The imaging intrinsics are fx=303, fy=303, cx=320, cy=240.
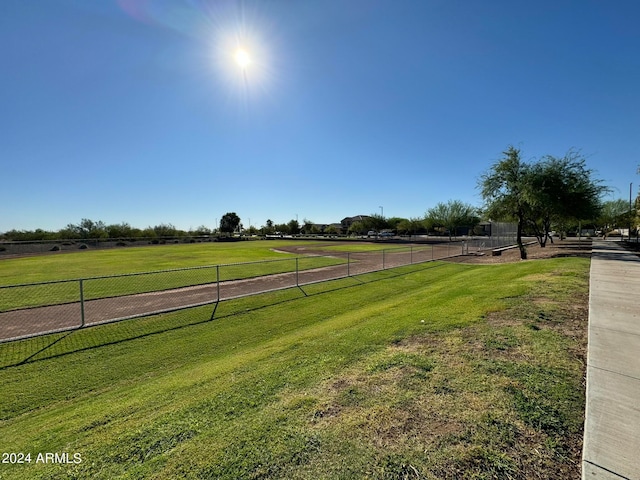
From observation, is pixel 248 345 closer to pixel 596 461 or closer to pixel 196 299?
pixel 196 299

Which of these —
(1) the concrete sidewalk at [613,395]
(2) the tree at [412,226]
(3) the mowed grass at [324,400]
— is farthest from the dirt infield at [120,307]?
(2) the tree at [412,226]

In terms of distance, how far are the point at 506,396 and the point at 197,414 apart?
3596mm

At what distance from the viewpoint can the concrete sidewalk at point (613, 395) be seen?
7.91 feet

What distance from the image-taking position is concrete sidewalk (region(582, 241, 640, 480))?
241 centimetres

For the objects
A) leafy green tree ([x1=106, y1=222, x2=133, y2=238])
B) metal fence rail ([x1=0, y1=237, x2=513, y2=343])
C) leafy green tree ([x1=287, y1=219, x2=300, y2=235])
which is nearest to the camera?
metal fence rail ([x1=0, y1=237, x2=513, y2=343])

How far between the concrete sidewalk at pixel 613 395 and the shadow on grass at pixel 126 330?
894 centimetres

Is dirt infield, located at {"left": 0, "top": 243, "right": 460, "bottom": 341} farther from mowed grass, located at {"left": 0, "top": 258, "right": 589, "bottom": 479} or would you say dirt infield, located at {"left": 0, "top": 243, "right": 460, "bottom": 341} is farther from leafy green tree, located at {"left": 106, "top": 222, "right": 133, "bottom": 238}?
leafy green tree, located at {"left": 106, "top": 222, "right": 133, "bottom": 238}

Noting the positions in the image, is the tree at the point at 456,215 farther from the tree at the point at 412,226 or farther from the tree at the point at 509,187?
the tree at the point at 509,187

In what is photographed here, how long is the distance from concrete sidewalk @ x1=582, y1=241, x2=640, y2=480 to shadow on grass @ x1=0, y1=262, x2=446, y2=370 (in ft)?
29.3

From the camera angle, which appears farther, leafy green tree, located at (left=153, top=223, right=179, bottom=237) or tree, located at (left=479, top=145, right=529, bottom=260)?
leafy green tree, located at (left=153, top=223, right=179, bottom=237)

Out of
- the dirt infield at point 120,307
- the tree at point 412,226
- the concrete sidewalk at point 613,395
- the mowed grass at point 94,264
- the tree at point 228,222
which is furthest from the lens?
the tree at point 228,222

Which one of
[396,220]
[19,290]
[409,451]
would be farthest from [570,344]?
[396,220]

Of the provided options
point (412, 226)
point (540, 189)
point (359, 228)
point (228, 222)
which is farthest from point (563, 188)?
point (228, 222)

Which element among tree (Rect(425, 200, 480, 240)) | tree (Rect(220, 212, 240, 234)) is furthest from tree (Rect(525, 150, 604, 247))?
tree (Rect(220, 212, 240, 234))
